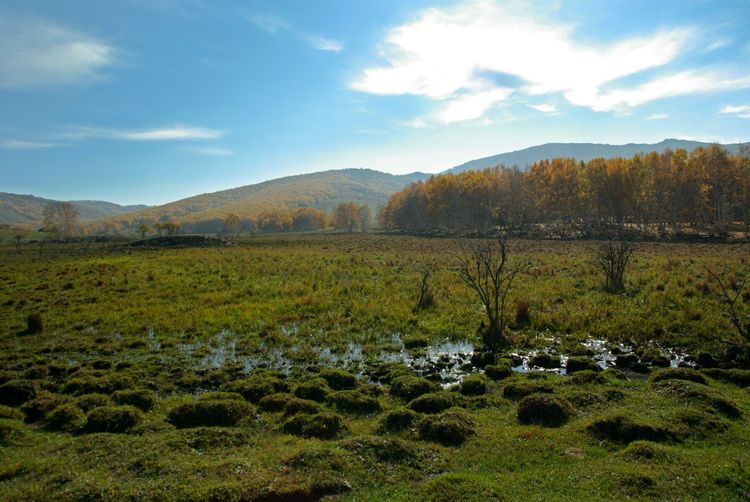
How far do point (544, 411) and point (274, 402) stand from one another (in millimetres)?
6723

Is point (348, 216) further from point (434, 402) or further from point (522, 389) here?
point (434, 402)

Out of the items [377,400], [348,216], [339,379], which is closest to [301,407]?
[377,400]

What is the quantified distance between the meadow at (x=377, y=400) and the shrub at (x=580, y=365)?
1.8 inches

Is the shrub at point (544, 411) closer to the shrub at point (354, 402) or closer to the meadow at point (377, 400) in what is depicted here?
the meadow at point (377, 400)

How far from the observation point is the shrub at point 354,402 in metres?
10.8

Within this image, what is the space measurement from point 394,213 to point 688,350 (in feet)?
387

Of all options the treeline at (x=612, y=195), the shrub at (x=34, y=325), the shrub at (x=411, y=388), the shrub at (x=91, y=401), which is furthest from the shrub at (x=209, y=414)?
the treeline at (x=612, y=195)

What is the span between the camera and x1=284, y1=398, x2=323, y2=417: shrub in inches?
410

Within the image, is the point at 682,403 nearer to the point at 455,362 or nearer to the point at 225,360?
the point at 455,362

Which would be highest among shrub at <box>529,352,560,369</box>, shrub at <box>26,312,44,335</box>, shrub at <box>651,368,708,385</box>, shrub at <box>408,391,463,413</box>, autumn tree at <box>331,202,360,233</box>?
autumn tree at <box>331,202,360,233</box>

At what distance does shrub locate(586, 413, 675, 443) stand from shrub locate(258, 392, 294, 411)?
7.27 meters

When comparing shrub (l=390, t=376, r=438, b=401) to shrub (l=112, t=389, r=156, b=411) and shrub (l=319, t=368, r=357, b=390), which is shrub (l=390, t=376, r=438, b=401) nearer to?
shrub (l=319, t=368, r=357, b=390)

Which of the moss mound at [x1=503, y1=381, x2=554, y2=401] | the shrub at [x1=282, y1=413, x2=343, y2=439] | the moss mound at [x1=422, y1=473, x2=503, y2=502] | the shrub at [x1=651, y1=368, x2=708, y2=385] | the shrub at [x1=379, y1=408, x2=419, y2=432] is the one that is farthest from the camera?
the shrub at [x1=651, y1=368, x2=708, y2=385]

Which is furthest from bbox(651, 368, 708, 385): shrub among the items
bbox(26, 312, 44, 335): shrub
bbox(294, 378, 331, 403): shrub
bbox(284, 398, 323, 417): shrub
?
bbox(26, 312, 44, 335): shrub
